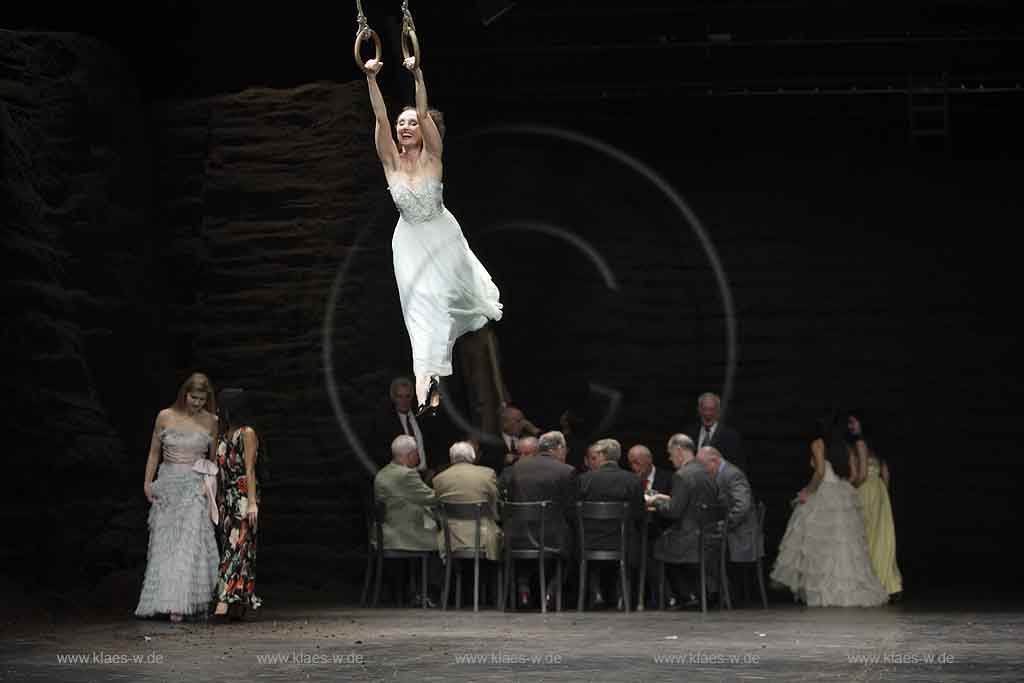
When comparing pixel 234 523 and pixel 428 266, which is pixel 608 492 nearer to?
pixel 234 523

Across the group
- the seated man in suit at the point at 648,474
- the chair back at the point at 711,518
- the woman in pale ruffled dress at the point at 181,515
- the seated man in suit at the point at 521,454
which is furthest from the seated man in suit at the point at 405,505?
the chair back at the point at 711,518

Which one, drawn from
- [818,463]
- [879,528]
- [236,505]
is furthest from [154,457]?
[879,528]

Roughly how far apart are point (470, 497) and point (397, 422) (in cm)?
115

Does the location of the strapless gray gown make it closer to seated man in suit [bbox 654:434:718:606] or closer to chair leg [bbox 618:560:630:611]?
chair leg [bbox 618:560:630:611]

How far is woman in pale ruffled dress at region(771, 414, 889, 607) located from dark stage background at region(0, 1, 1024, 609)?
201 centimetres

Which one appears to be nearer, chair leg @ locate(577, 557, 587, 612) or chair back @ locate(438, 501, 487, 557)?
chair back @ locate(438, 501, 487, 557)

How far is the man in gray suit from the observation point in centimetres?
1080

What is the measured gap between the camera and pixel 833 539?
11.1 meters

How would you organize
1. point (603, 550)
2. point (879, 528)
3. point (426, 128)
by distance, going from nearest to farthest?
point (426, 128) < point (603, 550) < point (879, 528)

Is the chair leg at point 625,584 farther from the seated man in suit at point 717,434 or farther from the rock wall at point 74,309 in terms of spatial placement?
the rock wall at point 74,309

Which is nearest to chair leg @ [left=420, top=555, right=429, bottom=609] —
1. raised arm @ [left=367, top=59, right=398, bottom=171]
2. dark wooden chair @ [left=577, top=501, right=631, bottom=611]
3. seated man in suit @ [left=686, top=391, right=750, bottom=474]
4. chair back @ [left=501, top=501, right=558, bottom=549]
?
chair back @ [left=501, top=501, right=558, bottom=549]

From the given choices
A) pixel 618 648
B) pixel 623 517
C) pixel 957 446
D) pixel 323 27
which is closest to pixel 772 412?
pixel 957 446

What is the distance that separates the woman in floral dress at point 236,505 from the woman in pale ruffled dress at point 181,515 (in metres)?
0.19

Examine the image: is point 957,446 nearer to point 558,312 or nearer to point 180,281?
point 558,312
